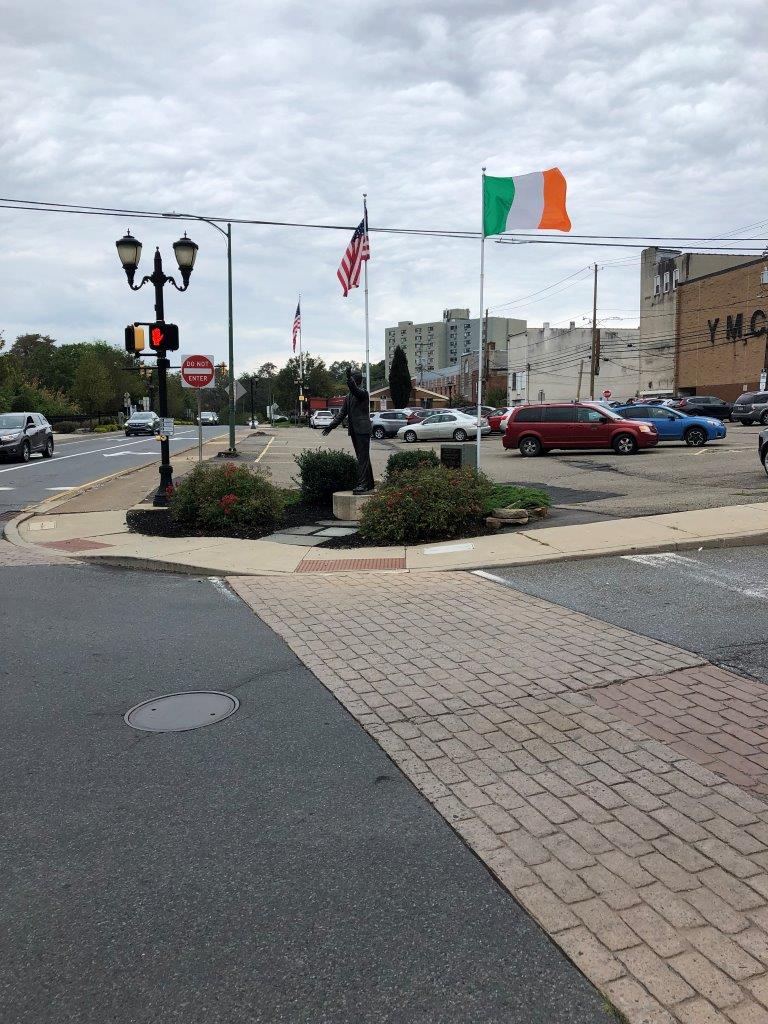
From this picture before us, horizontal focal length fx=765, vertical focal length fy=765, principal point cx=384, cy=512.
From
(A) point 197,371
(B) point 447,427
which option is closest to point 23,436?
(A) point 197,371

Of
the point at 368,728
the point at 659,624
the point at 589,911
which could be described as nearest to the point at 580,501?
the point at 659,624

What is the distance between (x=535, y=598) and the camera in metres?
7.50

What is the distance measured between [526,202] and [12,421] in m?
20.3

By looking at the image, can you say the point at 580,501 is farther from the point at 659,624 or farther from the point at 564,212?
the point at 659,624

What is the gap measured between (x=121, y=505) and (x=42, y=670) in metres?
10.4

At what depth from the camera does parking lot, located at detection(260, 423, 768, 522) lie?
40.7 feet

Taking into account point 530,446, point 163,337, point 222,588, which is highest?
point 163,337

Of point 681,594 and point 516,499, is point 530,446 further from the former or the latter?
point 681,594

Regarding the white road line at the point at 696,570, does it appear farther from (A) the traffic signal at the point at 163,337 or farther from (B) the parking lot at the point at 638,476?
(A) the traffic signal at the point at 163,337

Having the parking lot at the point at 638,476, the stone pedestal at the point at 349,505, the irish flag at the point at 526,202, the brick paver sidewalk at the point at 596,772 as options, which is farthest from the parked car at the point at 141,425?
the brick paver sidewalk at the point at 596,772

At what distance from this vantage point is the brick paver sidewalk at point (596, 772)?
2.56 m

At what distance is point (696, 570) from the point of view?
27.3 feet

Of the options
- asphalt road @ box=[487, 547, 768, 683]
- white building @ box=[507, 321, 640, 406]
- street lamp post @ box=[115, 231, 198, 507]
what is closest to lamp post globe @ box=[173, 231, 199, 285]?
street lamp post @ box=[115, 231, 198, 507]

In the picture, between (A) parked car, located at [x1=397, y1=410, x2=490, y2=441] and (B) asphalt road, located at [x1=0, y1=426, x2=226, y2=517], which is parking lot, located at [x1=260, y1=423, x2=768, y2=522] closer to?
(B) asphalt road, located at [x1=0, y1=426, x2=226, y2=517]
